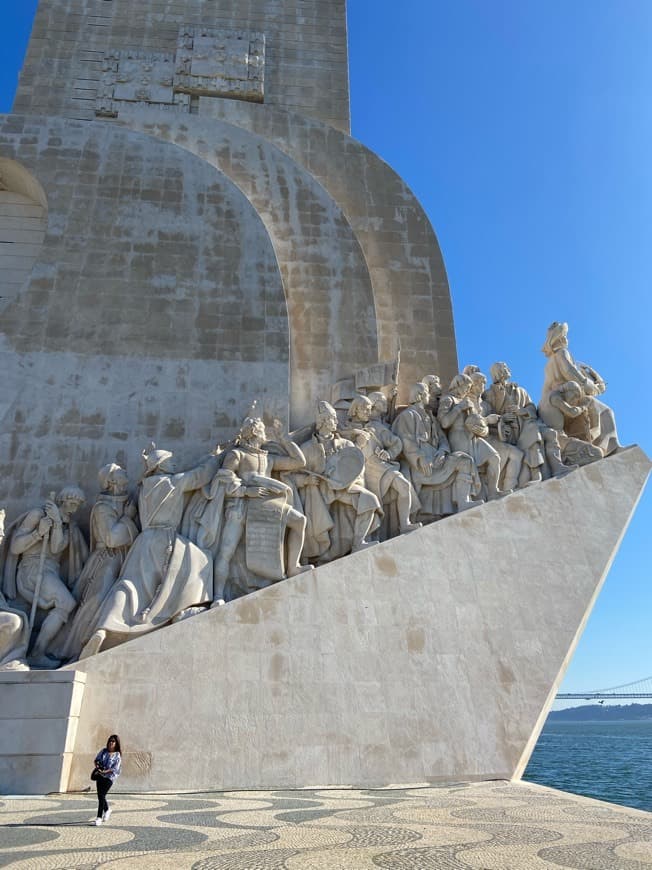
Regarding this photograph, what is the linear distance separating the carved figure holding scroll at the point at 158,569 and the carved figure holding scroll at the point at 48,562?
1.97 ft

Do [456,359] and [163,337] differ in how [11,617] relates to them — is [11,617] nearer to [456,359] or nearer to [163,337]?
[163,337]

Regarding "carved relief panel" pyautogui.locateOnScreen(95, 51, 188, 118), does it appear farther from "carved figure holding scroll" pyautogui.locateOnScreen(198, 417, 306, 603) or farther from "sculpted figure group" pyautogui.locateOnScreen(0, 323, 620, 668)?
"carved figure holding scroll" pyautogui.locateOnScreen(198, 417, 306, 603)

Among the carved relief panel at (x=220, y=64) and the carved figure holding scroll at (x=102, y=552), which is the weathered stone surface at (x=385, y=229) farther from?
the carved figure holding scroll at (x=102, y=552)

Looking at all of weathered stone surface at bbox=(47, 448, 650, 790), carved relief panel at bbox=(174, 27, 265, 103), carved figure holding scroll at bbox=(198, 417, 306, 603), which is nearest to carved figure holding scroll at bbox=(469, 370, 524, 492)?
weathered stone surface at bbox=(47, 448, 650, 790)

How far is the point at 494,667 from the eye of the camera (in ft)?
22.2

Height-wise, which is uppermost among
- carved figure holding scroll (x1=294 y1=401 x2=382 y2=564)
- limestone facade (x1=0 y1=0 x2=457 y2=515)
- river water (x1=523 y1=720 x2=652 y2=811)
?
limestone facade (x1=0 y1=0 x2=457 y2=515)

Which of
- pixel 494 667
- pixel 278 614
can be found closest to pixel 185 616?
pixel 278 614

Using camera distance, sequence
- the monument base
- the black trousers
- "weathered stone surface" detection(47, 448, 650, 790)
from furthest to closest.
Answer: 1. "weathered stone surface" detection(47, 448, 650, 790)
2. the monument base
3. the black trousers

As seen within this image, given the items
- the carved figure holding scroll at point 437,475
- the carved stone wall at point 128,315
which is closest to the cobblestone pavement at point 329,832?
the carved figure holding scroll at point 437,475

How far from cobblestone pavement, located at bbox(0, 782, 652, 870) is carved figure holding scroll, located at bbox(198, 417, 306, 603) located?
211 centimetres

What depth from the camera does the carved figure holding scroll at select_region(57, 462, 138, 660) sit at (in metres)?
6.82

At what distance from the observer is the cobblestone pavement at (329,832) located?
3.06 meters

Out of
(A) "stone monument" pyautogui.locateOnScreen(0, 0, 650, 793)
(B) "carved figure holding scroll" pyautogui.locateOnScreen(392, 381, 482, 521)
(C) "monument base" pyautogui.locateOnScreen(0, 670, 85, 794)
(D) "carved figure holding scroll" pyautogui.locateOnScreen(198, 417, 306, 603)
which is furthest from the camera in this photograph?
(B) "carved figure holding scroll" pyautogui.locateOnScreen(392, 381, 482, 521)

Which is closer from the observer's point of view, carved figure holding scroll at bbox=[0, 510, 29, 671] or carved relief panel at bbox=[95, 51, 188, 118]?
carved figure holding scroll at bbox=[0, 510, 29, 671]
